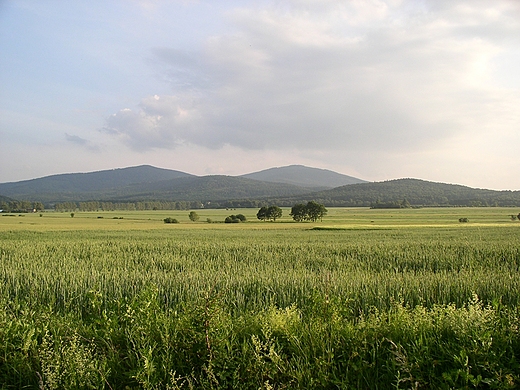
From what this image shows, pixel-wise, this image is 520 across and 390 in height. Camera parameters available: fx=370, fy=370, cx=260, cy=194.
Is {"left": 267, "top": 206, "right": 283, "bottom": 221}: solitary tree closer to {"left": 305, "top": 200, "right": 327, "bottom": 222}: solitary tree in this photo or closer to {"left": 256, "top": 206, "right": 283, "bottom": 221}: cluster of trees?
{"left": 256, "top": 206, "right": 283, "bottom": 221}: cluster of trees

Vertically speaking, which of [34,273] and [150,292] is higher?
[150,292]

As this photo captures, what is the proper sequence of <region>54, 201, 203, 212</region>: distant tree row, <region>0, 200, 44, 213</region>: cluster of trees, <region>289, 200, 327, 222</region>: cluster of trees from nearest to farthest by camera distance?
<region>289, 200, 327, 222</region>: cluster of trees → <region>0, 200, 44, 213</region>: cluster of trees → <region>54, 201, 203, 212</region>: distant tree row

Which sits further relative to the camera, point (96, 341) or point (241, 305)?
point (241, 305)

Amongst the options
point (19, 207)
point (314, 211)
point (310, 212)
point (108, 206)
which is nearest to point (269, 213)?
point (310, 212)

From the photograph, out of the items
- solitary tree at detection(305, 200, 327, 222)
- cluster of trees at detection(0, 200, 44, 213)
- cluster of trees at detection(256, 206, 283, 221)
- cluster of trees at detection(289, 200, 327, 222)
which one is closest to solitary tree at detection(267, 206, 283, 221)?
cluster of trees at detection(256, 206, 283, 221)

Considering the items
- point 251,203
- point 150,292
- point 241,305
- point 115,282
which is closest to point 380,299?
point 241,305

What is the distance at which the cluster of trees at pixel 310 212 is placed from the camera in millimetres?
81188

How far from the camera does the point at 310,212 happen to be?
268 ft

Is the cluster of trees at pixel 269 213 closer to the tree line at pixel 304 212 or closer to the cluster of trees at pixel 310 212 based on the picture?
the tree line at pixel 304 212

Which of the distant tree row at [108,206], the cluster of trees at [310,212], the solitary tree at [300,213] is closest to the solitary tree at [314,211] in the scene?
the cluster of trees at [310,212]

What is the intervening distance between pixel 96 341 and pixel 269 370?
8.94 feet

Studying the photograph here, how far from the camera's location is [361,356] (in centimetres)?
475

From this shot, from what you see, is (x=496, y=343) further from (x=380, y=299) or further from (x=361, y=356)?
(x=380, y=299)

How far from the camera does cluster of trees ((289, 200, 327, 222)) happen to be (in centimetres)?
8119
